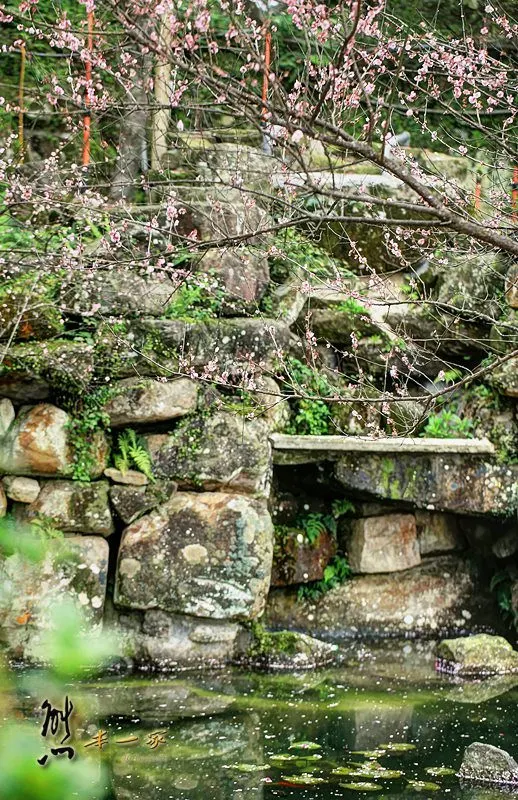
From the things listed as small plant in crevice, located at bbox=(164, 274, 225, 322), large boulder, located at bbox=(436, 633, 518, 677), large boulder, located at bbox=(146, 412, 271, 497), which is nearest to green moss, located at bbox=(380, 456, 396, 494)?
large boulder, located at bbox=(146, 412, 271, 497)

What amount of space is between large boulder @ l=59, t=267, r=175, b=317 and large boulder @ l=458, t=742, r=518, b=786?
4888mm

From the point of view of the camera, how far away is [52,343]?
27.4 feet

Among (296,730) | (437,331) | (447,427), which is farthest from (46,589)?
(437,331)

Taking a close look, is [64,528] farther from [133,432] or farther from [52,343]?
[52,343]

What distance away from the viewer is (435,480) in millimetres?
9445

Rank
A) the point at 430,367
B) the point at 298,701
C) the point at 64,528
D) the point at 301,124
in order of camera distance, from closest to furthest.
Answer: the point at 301,124, the point at 298,701, the point at 64,528, the point at 430,367

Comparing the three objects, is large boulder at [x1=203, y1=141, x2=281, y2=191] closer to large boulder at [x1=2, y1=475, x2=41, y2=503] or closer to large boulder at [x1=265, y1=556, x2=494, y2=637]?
large boulder at [x1=2, y1=475, x2=41, y2=503]

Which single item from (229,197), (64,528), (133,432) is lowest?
(64,528)

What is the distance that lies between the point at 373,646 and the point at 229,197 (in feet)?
16.8

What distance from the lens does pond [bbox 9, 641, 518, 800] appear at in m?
Answer: 5.38

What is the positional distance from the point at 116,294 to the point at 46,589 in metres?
2.95

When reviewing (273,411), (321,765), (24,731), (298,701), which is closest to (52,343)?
(273,411)

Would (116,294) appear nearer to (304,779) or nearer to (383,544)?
(383,544)

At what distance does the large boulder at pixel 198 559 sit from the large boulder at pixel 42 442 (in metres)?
0.91
